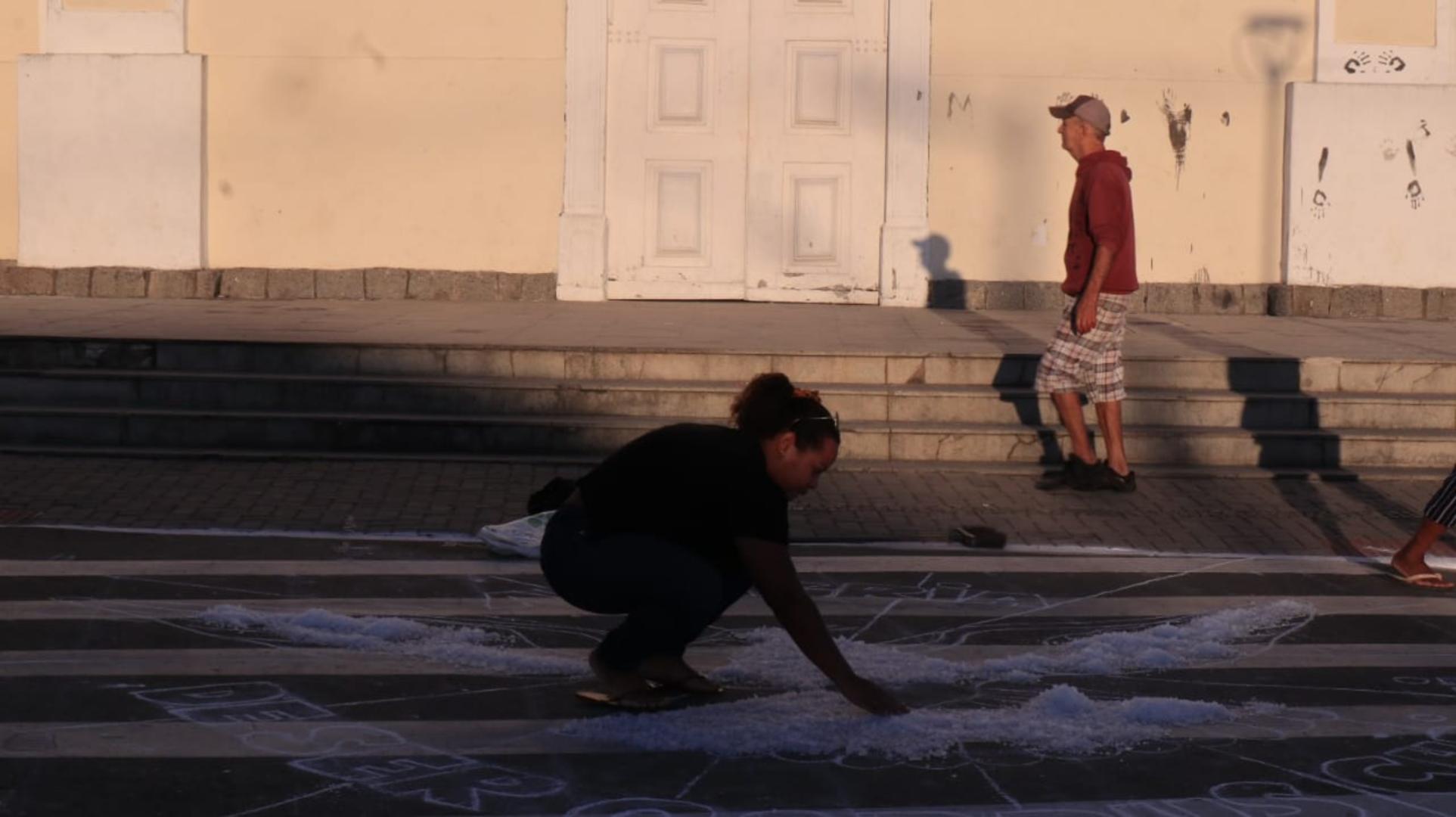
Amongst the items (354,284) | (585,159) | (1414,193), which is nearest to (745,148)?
(585,159)

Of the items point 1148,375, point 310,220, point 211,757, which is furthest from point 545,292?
point 211,757

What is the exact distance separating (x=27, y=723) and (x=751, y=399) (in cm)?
235

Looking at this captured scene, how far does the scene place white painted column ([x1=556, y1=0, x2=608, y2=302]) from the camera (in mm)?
14609

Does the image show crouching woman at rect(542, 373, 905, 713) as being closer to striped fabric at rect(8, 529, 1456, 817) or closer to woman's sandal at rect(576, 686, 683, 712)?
woman's sandal at rect(576, 686, 683, 712)

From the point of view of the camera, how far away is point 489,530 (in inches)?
326

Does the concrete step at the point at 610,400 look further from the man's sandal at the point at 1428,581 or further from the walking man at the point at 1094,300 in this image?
the man's sandal at the point at 1428,581

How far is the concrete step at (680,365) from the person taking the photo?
36.6 feet

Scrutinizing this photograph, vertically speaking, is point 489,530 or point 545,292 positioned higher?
point 545,292

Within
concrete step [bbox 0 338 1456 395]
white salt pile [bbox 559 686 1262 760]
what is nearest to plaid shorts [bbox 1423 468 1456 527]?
white salt pile [bbox 559 686 1262 760]

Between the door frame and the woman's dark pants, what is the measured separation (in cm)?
902

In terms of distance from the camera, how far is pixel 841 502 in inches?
377

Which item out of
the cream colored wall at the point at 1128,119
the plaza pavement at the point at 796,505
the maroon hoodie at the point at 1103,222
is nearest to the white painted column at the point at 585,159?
the plaza pavement at the point at 796,505

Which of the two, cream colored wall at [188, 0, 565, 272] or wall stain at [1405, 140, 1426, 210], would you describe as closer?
cream colored wall at [188, 0, 565, 272]

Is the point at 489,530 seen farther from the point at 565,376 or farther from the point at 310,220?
the point at 310,220
